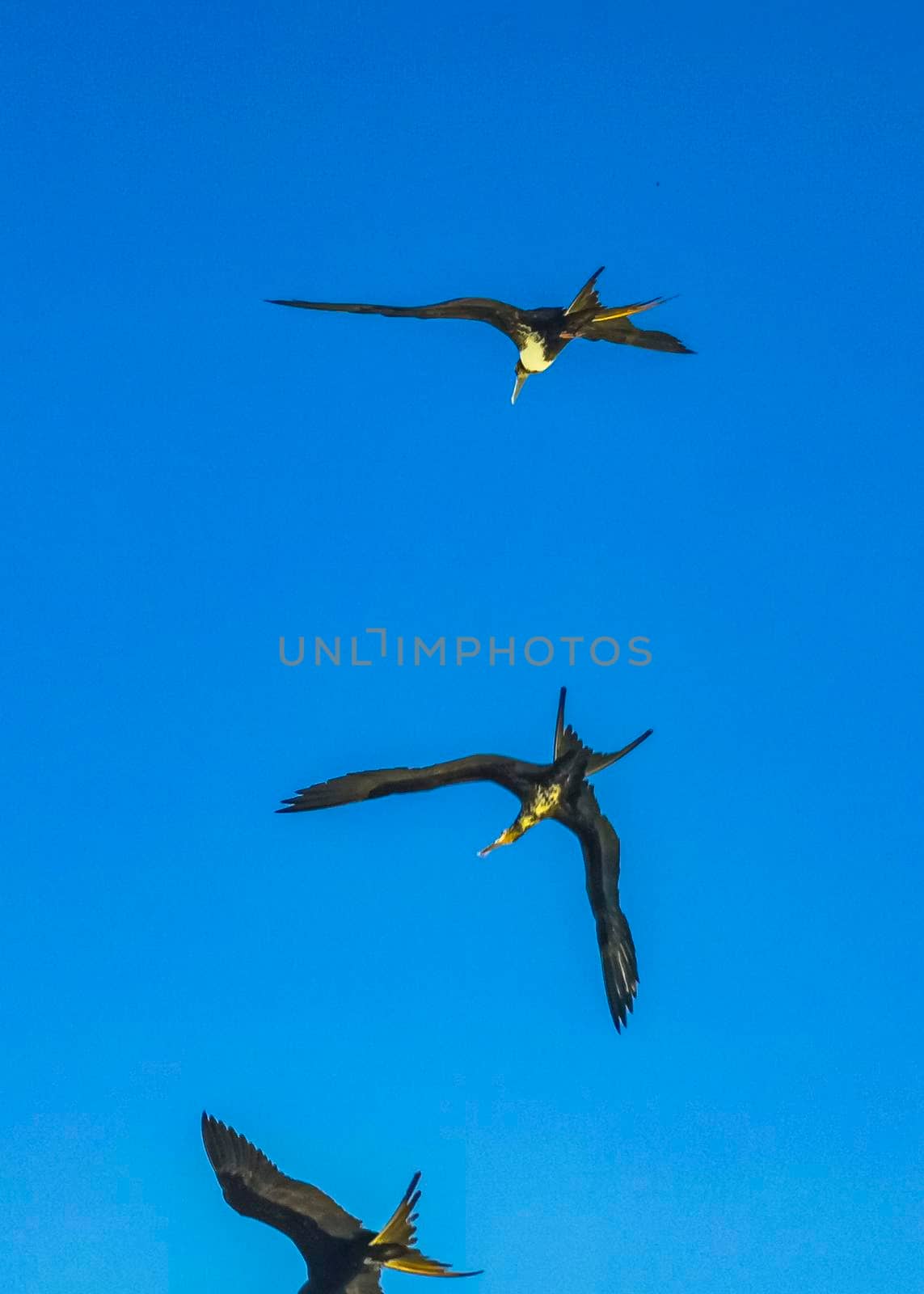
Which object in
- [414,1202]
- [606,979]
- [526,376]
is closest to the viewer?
[414,1202]

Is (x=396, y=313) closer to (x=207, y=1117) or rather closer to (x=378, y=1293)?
(x=207, y=1117)

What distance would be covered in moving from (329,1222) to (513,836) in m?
3.12

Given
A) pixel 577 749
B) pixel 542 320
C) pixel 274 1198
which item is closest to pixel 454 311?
pixel 542 320

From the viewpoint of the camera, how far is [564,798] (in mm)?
13234

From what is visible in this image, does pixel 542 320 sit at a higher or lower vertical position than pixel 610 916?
higher

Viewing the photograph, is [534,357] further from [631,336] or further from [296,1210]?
[296,1210]

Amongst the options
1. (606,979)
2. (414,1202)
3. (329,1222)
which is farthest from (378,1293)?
(606,979)

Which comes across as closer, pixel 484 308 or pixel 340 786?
pixel 340 786

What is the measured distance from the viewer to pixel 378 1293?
12.8m

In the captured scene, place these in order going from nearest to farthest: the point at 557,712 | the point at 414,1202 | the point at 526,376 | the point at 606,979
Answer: the point at 414,1202 → the point at 557,712 → the point at 606,979 → the point at 526,376

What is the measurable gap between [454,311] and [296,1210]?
6.83 meters

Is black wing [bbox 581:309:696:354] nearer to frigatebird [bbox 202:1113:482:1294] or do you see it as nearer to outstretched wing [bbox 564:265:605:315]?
outstretched wing [bbox 564:265:605:315]

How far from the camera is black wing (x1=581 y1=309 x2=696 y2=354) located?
14547 millimetres

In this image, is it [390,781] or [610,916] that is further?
[610,916]
